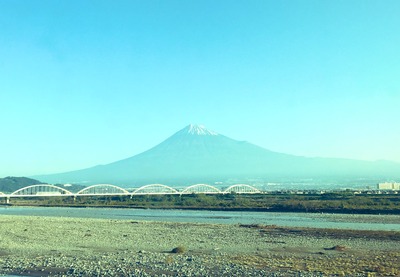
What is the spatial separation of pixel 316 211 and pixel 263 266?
34.1m

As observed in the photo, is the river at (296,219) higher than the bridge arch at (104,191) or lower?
lower

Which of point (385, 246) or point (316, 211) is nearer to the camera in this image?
point (385, 246)

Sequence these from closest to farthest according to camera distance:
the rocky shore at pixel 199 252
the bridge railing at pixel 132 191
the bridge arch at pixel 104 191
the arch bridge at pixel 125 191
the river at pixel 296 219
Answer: the rocky shore at pixel 199 252
the river at pixel 296 219
the arch bridge at pixel 125 191
the bridge railing at pixel 132 191
the bridge arch at pixel 104 191

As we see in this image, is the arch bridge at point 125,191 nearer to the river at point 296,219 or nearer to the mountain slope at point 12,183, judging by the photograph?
the mountain slope at point 12,183

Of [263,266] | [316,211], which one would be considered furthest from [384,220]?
[263,266]

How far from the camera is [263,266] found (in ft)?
50.7

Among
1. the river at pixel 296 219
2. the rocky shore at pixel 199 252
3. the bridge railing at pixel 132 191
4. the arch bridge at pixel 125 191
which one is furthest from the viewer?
the bridge railing at pixel 132 191

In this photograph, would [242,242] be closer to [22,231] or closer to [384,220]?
[22,231]

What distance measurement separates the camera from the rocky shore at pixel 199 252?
14.8 m

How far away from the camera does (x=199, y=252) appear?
752 inches

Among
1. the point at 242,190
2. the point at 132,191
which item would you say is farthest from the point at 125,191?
the point at 242,190

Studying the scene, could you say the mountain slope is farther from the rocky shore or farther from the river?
the rocky shore

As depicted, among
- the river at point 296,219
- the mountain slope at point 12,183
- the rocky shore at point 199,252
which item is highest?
the mountain slope at point 12,183

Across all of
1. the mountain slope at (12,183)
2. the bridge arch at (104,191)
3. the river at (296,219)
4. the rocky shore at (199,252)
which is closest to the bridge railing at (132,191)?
the bridge arch at (104,191)
